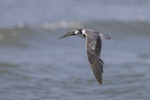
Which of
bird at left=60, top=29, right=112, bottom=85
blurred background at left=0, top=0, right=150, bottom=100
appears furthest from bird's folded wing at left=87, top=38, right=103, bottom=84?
blurred background at left=0, top=0, right=150, bottom=100

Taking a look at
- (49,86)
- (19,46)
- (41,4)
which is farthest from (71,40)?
(49,86)

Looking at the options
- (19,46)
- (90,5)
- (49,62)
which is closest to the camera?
(49,62)

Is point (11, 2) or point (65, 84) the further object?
point (11, 2)

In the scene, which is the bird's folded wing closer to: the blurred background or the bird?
the bird

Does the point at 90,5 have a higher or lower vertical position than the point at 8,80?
higher

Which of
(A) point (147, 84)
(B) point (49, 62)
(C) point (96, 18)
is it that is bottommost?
(A) point (147, 84)

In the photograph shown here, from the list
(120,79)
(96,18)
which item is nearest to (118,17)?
(96,18)

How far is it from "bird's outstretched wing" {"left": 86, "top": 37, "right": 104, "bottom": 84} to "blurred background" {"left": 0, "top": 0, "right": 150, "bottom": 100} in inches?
90.3

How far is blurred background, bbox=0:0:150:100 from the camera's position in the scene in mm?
10234

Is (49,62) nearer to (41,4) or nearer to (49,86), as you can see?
(49,86)

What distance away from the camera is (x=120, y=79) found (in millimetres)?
10883

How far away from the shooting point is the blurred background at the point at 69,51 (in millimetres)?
10234

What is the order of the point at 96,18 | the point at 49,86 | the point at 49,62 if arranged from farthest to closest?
the point at 96,18, the point at 49,62, the point at 49,86

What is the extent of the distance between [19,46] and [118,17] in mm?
2881
